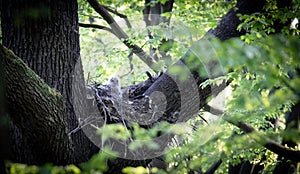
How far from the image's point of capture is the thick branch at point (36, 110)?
10.3 feet

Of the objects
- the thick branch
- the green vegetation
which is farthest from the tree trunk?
the green vegetation

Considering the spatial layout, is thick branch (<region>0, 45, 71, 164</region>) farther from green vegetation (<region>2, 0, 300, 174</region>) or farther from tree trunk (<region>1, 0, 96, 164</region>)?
green vegetation (<region>2, 0, 300, 174</region>)

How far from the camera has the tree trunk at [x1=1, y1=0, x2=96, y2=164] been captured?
3.77 m

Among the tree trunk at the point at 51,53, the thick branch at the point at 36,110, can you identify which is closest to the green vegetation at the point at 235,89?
the tree trunk at the point at 51,53

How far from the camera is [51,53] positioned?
12.7 feet

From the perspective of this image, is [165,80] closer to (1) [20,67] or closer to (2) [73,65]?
(2) [73,65]

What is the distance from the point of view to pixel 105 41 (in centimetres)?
1206

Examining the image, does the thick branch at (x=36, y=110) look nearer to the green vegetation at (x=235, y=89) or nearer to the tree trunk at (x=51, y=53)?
the tree trunk at (x=51, y=53)

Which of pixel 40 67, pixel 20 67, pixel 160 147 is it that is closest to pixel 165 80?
pixel 160 147

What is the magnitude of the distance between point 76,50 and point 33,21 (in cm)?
47

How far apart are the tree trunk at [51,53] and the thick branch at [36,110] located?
0.04 metres

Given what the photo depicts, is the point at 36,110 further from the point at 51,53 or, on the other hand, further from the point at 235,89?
the point at 235,89

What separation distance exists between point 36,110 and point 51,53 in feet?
2.32

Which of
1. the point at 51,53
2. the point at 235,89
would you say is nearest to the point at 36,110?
the point at 51,53
